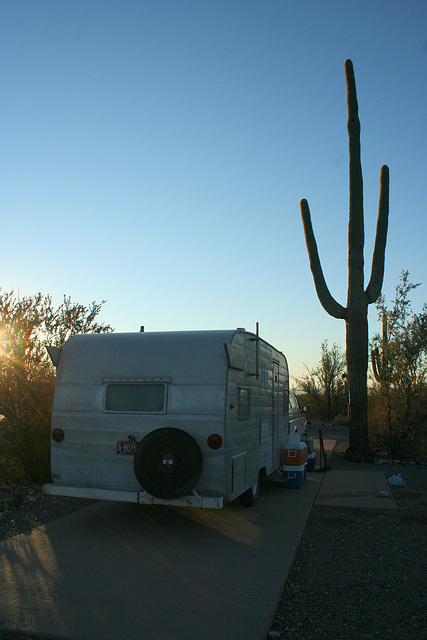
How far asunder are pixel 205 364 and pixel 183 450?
106 centimetres

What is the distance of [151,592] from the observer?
450 cm

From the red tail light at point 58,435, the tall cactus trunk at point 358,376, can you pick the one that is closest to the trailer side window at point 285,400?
the tall cactus trunk at point 358,376

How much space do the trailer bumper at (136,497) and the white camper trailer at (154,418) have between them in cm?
1

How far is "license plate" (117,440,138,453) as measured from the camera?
6.50 metres

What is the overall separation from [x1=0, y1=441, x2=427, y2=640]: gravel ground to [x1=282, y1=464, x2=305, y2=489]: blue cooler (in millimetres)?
1528

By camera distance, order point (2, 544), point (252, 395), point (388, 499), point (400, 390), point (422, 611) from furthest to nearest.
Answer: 1. point (400, 390)
2. point (388, 499)
3. point (252, 395)
4. point (2, 544)
5. point (422, 611)

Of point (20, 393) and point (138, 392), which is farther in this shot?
point (20, 393)

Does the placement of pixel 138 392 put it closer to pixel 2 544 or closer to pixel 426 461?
pixel 2 544

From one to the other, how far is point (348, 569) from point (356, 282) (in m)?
9.67

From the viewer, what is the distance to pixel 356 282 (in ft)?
45.8

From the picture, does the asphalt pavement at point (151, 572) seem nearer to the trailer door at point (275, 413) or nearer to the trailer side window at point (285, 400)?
the trailer door at point (275, 413)

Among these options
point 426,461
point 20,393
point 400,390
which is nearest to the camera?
point 20,393

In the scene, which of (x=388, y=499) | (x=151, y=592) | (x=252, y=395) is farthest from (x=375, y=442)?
(x=151, y=592)

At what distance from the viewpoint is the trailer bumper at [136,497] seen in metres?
6.14
